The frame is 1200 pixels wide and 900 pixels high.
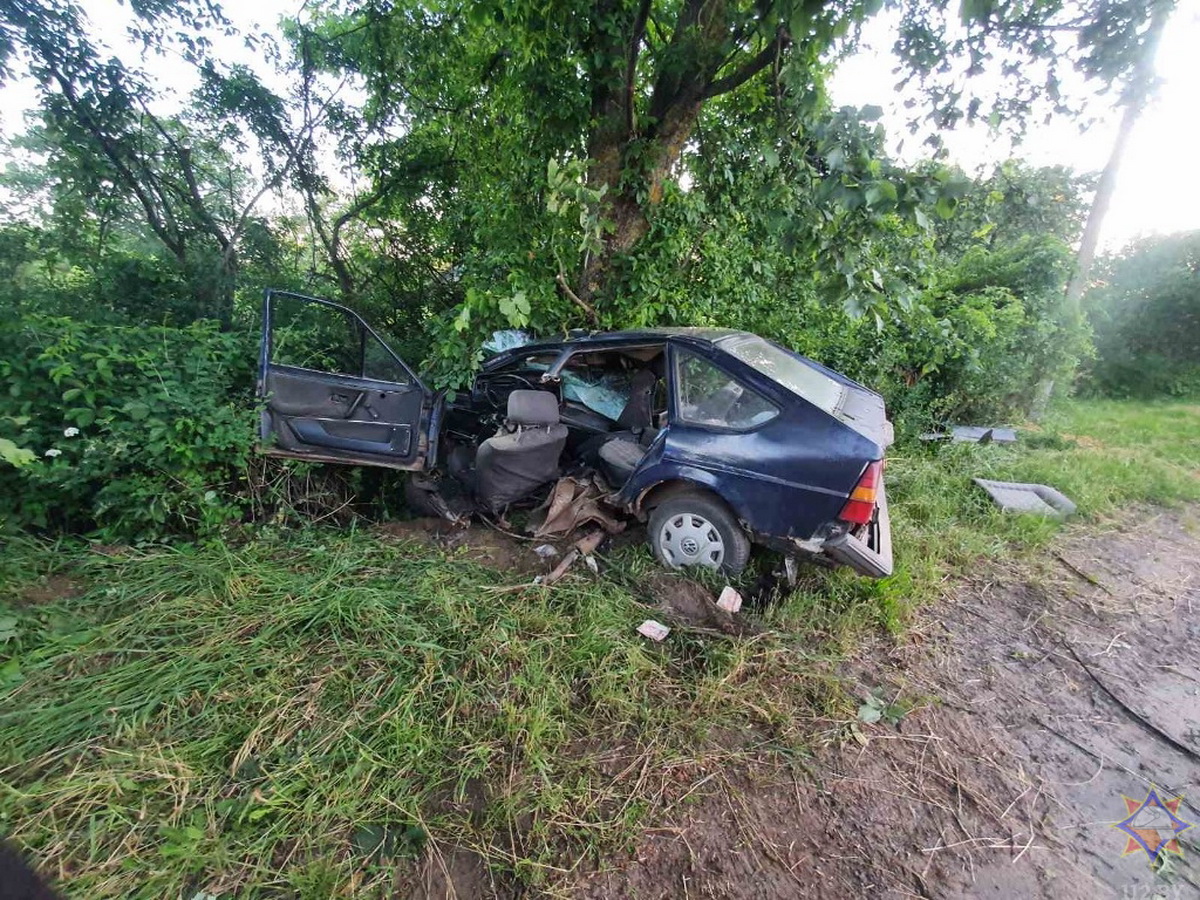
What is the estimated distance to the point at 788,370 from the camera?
10.3 feet

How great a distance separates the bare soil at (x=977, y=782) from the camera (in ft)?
5.45

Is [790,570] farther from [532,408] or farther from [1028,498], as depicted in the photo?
[1028,498]

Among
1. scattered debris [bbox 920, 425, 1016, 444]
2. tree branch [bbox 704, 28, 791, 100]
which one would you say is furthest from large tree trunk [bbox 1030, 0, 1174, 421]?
tree branch [bbox 704, 28, 791, 100]

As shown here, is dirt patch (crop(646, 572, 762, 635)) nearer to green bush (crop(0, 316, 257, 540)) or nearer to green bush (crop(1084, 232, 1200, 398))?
green bush (crop(0, 316, 257, 540))

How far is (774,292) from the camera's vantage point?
5.54m

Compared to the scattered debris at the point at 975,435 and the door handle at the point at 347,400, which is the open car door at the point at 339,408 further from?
the scattered debris at the point at 975,435

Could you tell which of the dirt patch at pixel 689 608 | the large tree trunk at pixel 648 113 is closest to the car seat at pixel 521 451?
the dirt patch at pixel 689 608

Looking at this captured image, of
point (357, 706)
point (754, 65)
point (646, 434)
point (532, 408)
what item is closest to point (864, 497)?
point (646, 434)

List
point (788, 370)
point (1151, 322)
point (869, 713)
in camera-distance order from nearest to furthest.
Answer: point (869, 713) → point (788, 370) → point (1151, 322)

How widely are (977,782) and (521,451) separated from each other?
2.68 metres

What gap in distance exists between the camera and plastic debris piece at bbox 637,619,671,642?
2.62 meters

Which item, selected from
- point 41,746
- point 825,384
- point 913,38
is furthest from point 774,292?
point 41,746

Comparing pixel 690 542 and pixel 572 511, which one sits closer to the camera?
pixel 690 542

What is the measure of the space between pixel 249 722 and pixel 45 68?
6995 mm
